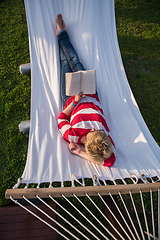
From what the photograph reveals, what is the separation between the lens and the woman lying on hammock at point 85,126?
4.53 ft

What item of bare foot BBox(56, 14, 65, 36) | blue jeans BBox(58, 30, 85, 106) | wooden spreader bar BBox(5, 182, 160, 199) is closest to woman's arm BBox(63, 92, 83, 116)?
blue jeans BBox(58, 30, 85, 106)

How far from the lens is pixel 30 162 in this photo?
4.78 feet

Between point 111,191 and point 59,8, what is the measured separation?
9.33ft

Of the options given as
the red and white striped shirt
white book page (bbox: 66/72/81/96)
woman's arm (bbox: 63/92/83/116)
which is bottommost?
the red and white striped shirt

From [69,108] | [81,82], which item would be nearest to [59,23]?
[81,82]

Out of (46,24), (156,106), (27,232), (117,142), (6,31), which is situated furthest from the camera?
(6,31)

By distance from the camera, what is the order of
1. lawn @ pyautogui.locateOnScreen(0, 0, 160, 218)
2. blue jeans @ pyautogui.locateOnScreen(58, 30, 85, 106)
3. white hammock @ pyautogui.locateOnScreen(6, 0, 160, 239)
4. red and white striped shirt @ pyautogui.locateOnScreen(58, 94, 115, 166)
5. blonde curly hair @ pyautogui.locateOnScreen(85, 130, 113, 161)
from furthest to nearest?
lawn @ pyautogui.locateOnScreen(0, 0, 160, 218)
blue jeans @ pyautogui.locateOnScreen(58, 30, 85, 106)
red and white striped shirt @ pyautogui.locateOnScreen(58, 94, 115, 166)
blonde curly hair @ pyautogui.locateOnScreen(85, 130, 113, 161)
white hammock @ pyautogui.locateOnScreen(6, 0, 160, 239)

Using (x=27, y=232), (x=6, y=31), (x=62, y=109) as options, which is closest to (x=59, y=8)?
(x=6, y=31)

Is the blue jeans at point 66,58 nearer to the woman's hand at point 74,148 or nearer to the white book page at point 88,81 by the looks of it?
the white book page at point 88,81

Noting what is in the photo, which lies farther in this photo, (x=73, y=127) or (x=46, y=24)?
(x=46, y=24)

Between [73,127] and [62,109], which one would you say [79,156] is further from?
[62,109]

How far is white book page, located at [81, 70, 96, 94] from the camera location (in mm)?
1821

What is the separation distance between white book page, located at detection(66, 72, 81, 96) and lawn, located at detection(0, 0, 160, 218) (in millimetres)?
1080

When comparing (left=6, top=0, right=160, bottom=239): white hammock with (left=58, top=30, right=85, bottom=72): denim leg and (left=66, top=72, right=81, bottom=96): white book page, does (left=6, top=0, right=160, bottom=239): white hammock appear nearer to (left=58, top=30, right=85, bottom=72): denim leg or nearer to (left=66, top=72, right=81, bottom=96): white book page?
(left=58, top=30, right=85, bottom=72): denim leg
